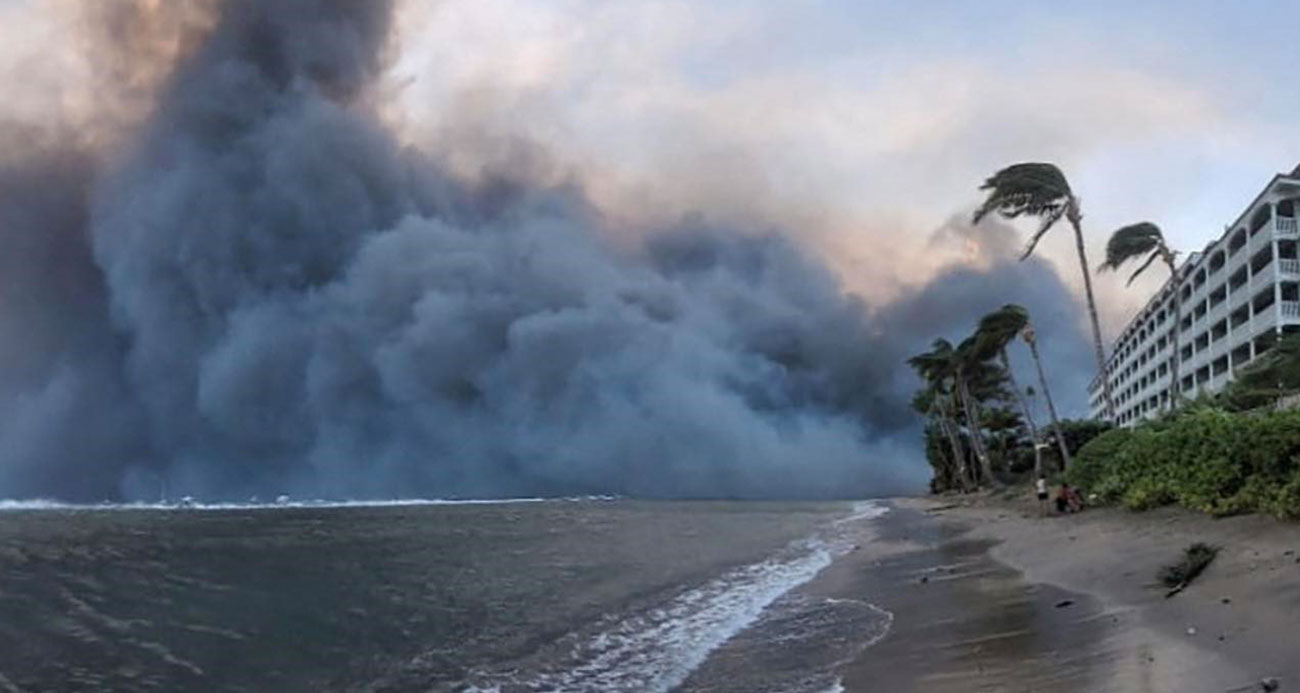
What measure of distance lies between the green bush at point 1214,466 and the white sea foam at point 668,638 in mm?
7126

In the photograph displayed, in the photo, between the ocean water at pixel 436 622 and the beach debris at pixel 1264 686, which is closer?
the beach debris at pixel 1264 686

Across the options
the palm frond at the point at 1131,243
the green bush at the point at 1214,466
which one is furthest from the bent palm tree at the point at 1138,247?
the green bush at the point at 1214,466

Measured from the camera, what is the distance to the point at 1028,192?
4372 centimetres

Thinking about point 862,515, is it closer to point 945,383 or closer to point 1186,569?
point 945,383

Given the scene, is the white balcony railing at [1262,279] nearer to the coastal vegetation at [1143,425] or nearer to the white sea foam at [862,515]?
the coastal vegetation at [1143,425]

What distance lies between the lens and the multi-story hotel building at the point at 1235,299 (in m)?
72.1

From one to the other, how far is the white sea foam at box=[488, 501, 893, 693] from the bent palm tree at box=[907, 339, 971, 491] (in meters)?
65.8

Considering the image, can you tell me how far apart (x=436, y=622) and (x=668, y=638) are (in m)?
5.59

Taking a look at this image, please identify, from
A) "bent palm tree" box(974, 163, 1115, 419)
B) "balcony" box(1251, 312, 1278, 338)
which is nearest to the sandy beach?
"bent palm tree" box(974, 163, 1115, 419)

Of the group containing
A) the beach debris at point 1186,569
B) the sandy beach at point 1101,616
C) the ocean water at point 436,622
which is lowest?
the ocean water at point 436,622

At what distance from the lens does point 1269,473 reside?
1875 centimetres

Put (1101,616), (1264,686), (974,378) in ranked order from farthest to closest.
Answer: (974,378) < (1101,616) < (1264,686)

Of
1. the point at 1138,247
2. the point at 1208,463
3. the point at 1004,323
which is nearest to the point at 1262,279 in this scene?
the point at 1004,323

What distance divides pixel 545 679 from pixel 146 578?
2142 centimetres
